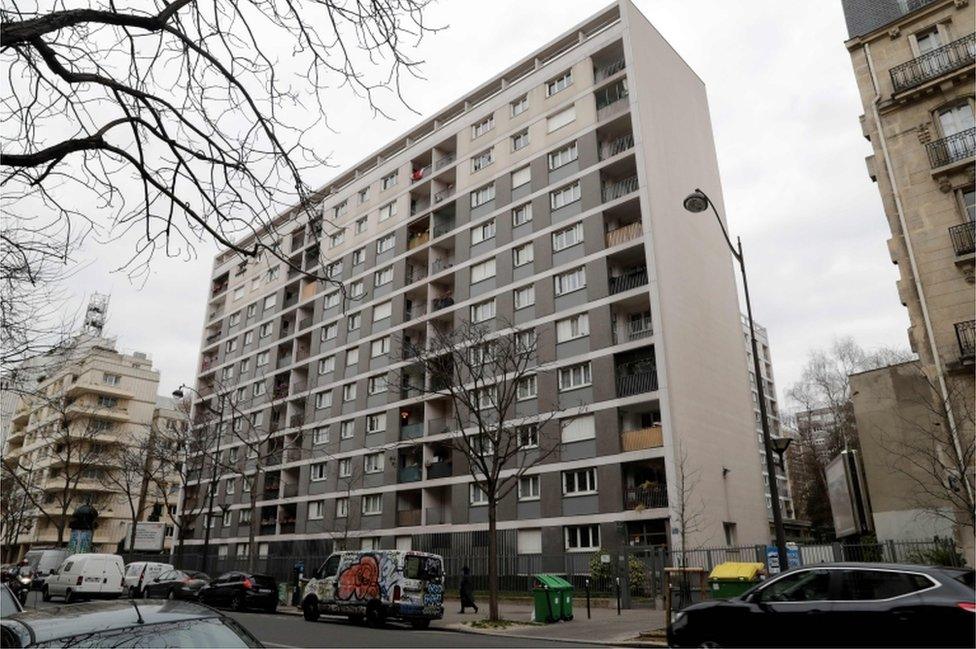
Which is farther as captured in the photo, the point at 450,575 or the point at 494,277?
the point at 494,277

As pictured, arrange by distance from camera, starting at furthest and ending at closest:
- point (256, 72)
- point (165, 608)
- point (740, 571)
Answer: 1. point (740, 571)
2. point (256, 72)
3. point (165, 608)

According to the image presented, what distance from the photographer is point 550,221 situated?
1394 inches

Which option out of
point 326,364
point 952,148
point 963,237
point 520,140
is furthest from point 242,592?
point 520,140

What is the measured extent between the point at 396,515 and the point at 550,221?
18845 mm

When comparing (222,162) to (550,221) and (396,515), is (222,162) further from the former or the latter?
(396,515)

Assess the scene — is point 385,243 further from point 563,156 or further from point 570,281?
point 570,281

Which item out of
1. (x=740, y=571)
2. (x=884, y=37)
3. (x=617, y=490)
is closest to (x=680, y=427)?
(x=617, y=490)

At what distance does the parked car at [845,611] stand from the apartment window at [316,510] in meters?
37.6

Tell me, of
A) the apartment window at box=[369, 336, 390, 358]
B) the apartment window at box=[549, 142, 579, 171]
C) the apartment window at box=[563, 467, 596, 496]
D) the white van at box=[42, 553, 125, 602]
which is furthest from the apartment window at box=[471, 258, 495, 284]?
the white van at box=[42, 553, 125, 602]

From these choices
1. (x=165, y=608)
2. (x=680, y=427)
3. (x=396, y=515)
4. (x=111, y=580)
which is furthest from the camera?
(x=396, y=515)

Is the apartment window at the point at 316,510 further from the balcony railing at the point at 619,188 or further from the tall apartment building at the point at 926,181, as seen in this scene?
the tall apartment building at the point at 926,181

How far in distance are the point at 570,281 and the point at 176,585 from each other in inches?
867

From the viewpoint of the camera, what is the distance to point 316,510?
43.6m

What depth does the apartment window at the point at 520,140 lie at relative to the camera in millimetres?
38938
